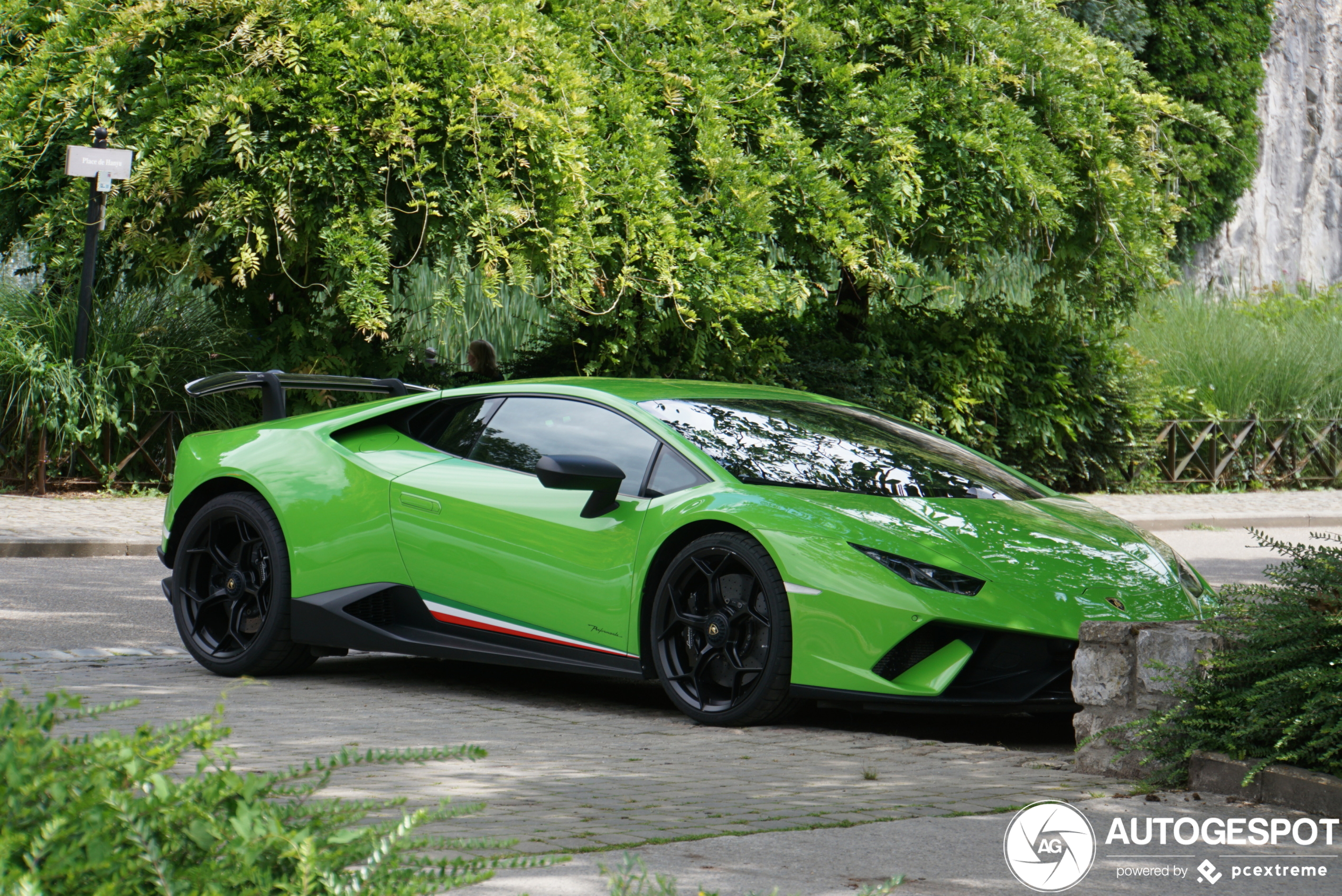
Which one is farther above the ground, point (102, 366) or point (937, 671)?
point (102, 366)

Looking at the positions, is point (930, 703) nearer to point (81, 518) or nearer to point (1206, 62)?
point (81, 518)

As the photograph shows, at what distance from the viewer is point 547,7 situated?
15680mm

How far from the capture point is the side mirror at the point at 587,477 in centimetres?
587

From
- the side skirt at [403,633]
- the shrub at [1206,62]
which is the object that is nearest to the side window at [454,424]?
the side skirt at [403,633]

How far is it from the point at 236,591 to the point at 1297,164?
35.7 m

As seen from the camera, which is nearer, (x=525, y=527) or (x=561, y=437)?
(x=525, y=527)

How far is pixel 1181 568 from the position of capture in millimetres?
6047

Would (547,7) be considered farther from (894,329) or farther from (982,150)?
(894,329)

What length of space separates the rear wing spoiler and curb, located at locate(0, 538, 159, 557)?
519 centimetres

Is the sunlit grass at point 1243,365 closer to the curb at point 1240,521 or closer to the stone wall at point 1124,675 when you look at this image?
the curb at point 1240,521

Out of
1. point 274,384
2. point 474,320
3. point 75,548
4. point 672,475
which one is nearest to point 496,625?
point 672,475

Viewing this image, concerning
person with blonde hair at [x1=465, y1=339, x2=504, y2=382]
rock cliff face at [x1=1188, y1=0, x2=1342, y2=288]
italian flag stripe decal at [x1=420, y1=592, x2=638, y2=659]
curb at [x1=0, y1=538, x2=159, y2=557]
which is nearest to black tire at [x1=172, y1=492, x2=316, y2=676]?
italian flag stripe decal at [x1=420, y1=592, x2=638, y2=659]

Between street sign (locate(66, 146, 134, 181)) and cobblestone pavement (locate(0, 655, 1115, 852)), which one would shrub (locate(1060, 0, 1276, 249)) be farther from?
cobblestone pavement (locate(0, 655, 1115, 852))

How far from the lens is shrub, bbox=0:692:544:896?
2.12 metres
